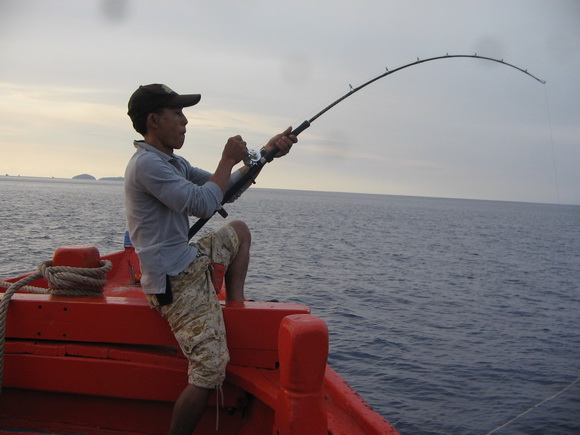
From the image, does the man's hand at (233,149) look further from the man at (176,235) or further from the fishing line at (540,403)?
the fishing line at (540,403)

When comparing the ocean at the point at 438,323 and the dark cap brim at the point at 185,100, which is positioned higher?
the dark cap brim at the point at 185,100

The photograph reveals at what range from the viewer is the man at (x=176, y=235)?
2.98 metres

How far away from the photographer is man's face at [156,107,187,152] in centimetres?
320

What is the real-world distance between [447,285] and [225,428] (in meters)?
16.0

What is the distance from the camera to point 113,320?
3.38 m

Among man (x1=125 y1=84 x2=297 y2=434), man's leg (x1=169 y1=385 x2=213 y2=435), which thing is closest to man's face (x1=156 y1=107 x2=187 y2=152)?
man (x1=125 y1=84 x2=297 y2=434)

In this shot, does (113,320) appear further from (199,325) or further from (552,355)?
(552,355)

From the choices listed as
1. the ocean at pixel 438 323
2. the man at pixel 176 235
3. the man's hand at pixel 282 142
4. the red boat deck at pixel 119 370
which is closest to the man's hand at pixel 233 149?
the man at pixel 176 235

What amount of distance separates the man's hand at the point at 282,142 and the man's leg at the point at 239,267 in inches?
21.9

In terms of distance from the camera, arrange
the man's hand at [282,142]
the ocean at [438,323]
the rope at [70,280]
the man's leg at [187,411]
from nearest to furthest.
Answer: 1. the man's leg at [187,411]
2. the rope at [70,280]
3. the man's hand at [282,142]
4. the ocean at [438,323]

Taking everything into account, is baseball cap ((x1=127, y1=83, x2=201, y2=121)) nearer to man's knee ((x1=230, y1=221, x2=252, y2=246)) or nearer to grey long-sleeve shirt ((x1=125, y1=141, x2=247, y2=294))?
grey long-sleeve shirt ((x1=125, y1=141, x2=247, y2=294))

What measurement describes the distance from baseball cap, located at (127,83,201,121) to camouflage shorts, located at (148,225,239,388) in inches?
33.0

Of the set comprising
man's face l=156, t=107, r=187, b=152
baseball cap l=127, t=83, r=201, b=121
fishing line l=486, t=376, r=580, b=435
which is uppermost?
baseball cap l=127, t=83, r=201, b=121

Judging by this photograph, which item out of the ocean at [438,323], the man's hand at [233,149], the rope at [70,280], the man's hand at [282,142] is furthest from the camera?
the ocean at [438,323]
